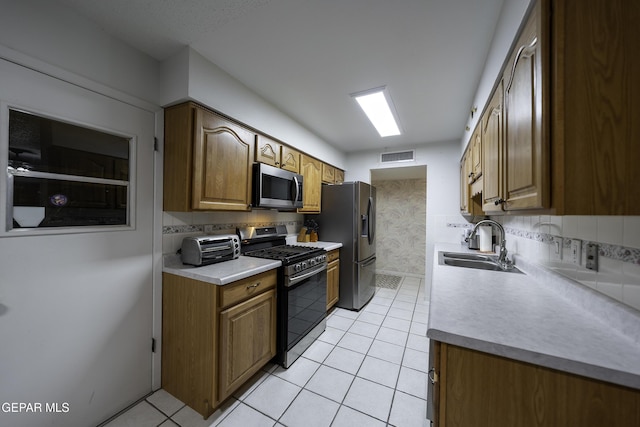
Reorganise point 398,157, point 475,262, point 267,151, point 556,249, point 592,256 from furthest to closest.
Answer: point 398,157
point 267,151
point 475,262
point 556,249
point 592,256

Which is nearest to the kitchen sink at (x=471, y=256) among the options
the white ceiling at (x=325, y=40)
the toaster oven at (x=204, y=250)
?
the white ceiling at (x=325, y=40)

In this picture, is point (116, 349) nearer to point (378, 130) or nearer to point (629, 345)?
point (629, 345)

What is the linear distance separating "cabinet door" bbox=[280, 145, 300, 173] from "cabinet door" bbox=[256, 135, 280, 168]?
0.08 metres

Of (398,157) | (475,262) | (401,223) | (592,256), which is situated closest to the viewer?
(592,256)

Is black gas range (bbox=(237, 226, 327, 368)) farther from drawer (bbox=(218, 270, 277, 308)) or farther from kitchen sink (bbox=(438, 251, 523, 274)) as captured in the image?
kitchen sink (bbox=(438, 251, 523, 274))

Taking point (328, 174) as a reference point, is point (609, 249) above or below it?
below

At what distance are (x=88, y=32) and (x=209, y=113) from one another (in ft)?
2.34

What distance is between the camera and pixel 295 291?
1.98 m

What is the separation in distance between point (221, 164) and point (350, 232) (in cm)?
180

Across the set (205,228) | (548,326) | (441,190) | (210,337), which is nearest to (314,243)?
(205,228)

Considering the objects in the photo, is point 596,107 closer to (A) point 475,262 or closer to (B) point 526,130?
(B) point 526,130

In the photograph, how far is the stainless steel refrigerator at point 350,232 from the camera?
2.96 metres

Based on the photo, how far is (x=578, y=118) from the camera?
0.65 m

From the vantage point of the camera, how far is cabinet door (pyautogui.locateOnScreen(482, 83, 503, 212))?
3.82ft
